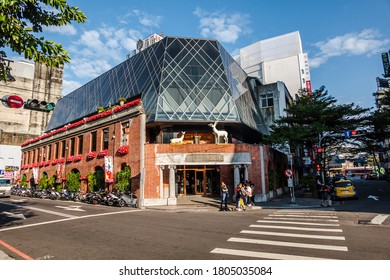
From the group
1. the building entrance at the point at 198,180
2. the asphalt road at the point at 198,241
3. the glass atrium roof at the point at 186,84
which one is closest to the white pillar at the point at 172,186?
the building entrance at the point at 198,180

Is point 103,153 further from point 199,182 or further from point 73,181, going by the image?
point 199,182

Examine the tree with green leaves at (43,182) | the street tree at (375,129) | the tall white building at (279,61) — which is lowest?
the tree with green leaves at (43,182)

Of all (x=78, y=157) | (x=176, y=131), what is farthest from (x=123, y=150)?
(x=78, y=157)

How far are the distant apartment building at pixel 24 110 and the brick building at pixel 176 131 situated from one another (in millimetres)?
30892

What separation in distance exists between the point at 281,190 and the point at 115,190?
61.0 ft

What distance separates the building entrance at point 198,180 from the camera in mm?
25344

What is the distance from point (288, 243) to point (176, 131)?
19.7 metres

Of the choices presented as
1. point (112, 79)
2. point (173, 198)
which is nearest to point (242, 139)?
point (173, 198)

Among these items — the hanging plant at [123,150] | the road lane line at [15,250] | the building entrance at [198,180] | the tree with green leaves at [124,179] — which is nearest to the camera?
the road lane line at [15,250]

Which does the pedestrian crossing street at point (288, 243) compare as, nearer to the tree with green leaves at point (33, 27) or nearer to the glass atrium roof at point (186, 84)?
the tree with green leaves at point (33, 27)

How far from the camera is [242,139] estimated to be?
31.9m

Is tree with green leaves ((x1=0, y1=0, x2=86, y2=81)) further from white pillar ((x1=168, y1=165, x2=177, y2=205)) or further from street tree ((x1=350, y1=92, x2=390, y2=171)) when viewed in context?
street tree ((x1=350, y1=92, x2=390, y2=171))
